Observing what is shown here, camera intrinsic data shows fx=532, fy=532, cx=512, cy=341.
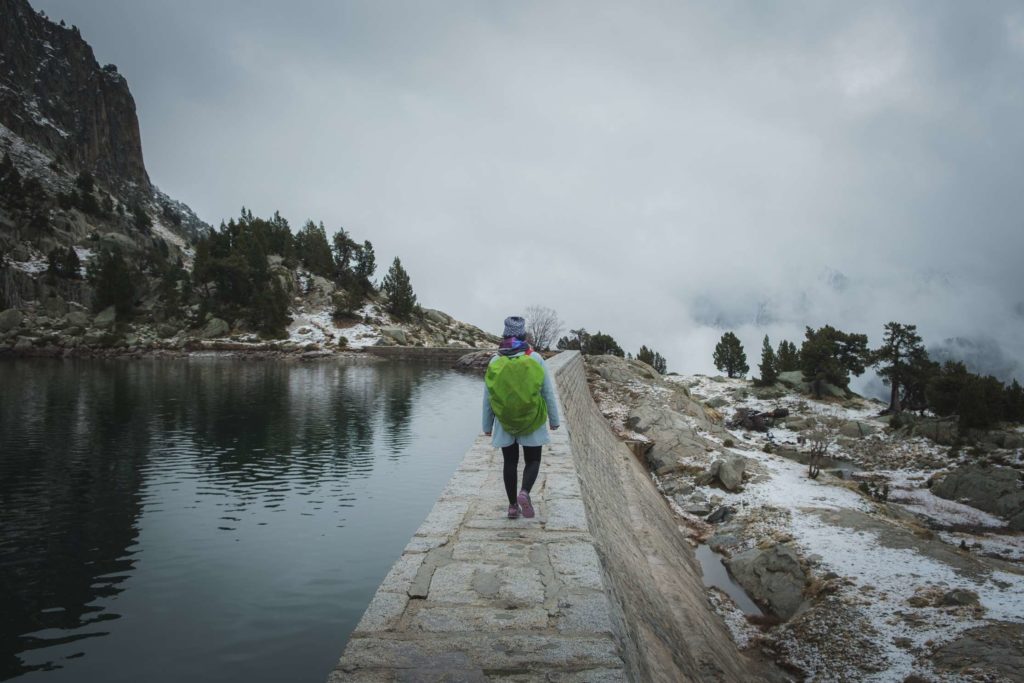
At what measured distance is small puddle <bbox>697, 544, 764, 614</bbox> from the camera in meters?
11.1

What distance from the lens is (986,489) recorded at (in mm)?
17953

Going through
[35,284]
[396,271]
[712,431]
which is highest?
[396,271]

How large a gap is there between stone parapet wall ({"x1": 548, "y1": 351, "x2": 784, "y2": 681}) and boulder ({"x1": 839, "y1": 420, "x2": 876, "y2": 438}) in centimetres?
2420

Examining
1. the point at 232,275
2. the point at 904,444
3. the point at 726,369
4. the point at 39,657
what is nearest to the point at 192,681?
the point at 39,657

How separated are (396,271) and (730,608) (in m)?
87.3

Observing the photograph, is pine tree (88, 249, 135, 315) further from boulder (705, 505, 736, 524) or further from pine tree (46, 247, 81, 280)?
boulder (705, 505, 736, 524)

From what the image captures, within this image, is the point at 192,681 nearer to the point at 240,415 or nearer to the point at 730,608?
the point at 730,608

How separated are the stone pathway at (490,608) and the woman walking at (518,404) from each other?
60 centimetres

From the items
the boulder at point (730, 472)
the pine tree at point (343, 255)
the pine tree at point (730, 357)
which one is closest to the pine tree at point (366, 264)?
the pine tree at point (343, 255)

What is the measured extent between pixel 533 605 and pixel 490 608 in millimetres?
336

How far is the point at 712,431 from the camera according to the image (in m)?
25.5

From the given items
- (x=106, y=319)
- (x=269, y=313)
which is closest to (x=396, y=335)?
(x=269, y=313)

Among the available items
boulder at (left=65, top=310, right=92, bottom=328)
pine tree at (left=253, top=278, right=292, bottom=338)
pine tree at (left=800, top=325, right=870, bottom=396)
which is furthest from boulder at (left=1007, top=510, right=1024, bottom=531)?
boulder at (left=65, top=310, right=92, bottom=328)

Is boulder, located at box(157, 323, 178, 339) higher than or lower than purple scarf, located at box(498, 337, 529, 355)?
higher
